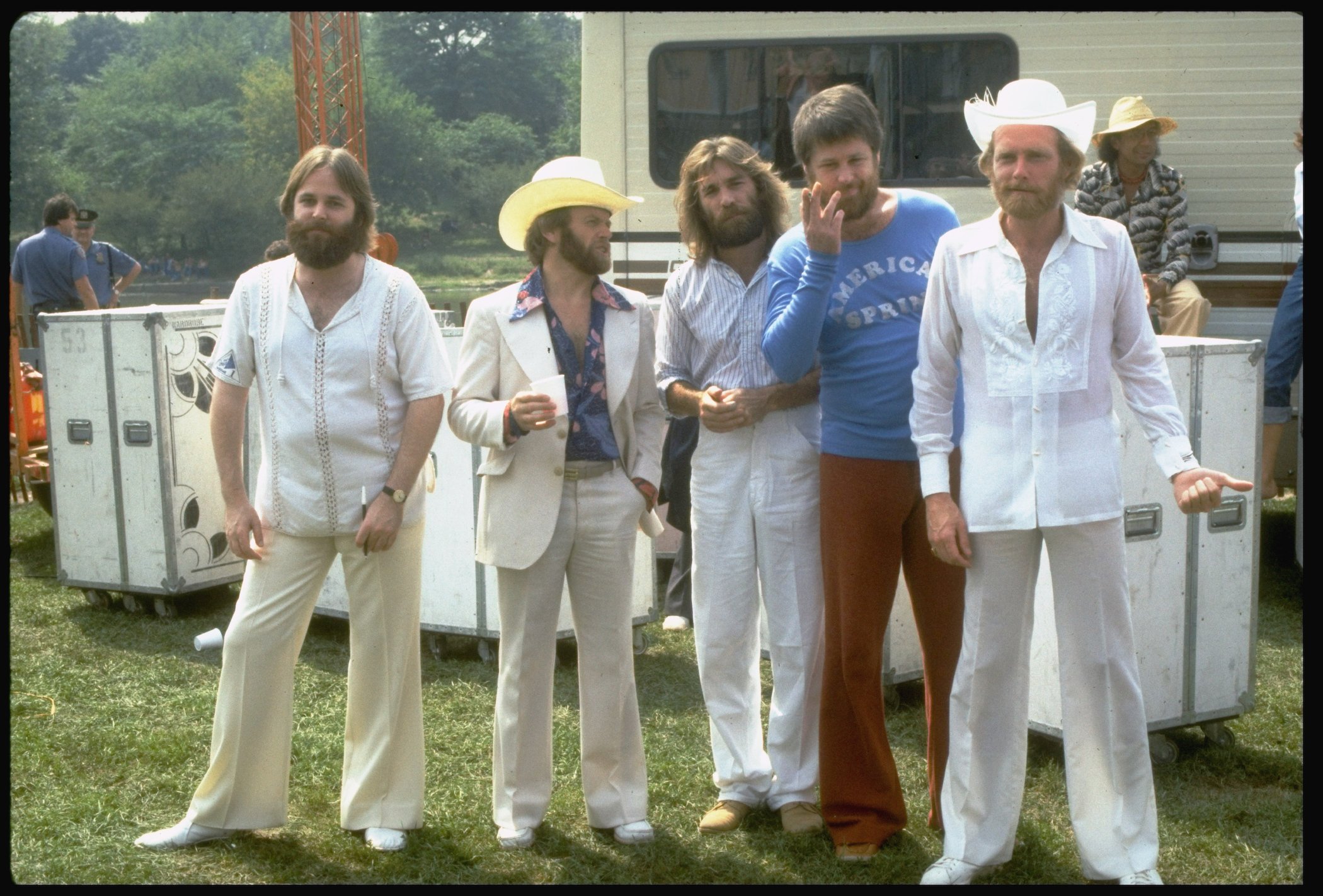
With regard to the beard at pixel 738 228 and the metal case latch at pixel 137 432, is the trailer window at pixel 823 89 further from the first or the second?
the beard at pixel 738 228

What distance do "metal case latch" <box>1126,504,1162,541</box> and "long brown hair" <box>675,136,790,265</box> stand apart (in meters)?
1.40

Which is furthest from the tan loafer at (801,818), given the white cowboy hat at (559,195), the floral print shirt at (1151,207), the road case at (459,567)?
the floral print shirt at (1151,207)

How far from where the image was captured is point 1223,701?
4664mm

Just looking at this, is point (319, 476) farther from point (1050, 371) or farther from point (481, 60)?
point (481, 60)

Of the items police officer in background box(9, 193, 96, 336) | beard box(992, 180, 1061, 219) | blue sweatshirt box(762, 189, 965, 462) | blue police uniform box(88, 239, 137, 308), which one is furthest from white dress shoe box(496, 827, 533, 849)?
blue police uniform box(88, 239, 137, 308)

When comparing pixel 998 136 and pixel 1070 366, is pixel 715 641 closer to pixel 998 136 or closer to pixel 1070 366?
pixel 1070 366

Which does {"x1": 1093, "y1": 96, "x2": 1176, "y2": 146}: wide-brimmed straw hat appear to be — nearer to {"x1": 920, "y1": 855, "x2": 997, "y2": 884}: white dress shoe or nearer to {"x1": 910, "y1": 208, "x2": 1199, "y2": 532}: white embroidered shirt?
{"x1": 910, "y1": 208, "x2": 1199, "y2": 532}: white embroidered shirt

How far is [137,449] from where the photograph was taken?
672 centimetres

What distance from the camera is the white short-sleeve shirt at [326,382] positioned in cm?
380

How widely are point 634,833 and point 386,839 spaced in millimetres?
687

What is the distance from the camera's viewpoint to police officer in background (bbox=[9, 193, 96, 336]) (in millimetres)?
11867

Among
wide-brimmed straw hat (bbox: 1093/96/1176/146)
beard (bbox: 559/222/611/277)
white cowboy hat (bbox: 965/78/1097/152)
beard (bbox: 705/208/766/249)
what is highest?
wide-brimmed straw hat (bbox: 1093/96/1176/146)

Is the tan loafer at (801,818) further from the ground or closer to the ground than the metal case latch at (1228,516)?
closer to the ground
